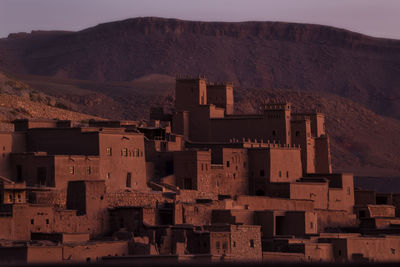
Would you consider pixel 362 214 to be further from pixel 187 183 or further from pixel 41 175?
pixel 41 175

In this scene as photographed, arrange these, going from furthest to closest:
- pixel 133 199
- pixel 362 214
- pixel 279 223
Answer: pixel 362 214 → pixel 279 223 → pixel 133 199

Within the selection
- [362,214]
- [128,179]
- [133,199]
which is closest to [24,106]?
[362,214]

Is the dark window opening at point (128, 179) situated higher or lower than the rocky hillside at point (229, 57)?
lower

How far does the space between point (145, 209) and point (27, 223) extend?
220 inches

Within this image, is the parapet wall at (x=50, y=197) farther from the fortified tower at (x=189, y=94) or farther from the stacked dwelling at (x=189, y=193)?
the fortified tower at (x=189, y=94)

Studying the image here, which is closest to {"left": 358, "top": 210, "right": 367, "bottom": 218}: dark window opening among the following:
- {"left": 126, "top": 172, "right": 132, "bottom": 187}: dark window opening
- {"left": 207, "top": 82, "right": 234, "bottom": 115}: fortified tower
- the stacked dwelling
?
the stacked dwelling

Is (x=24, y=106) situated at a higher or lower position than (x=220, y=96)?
higher

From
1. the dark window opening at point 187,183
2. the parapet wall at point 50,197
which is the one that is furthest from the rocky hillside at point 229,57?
the parapet wall at point 50,197

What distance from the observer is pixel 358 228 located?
65250 millimetres

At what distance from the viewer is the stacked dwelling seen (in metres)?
52.7

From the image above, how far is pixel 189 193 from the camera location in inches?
2446

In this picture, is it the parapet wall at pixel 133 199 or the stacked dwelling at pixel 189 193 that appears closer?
the stacked dwelling at pixel 189 193

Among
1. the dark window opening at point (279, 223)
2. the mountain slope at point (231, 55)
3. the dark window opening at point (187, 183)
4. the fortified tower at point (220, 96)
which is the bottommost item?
the dark window opening at point (279, 223)

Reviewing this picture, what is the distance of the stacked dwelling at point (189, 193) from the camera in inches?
2076
